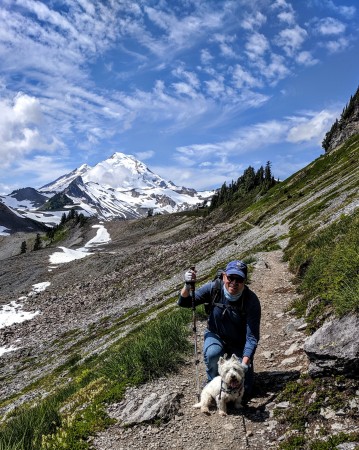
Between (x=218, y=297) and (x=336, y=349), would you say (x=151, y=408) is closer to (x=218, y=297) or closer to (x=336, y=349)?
(x=218, y=297)

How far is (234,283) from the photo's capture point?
7.98 meters

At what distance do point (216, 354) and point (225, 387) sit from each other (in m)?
0.92

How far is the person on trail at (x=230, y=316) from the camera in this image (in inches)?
316

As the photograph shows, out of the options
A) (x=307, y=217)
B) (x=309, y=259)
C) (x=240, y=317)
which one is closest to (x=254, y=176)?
(x=307, y=217)

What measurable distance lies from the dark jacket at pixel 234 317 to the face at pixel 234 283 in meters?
0.32

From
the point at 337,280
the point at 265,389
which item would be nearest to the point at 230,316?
the point at 265,389

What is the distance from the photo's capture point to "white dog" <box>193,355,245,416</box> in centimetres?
729

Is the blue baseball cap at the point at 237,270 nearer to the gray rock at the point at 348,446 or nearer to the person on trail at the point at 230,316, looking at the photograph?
the person on trail at the point at 230,316

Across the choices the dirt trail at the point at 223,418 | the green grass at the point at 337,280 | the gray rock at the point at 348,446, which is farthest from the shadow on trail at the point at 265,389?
the green grass at the point at 337,280

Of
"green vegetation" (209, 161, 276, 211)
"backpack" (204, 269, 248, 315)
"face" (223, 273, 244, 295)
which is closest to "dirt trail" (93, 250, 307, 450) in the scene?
"backpack" (204, 269, 248, 315)

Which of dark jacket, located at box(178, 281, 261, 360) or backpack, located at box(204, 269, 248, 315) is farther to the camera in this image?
backpack, located at box(204, 269, 248, 315)

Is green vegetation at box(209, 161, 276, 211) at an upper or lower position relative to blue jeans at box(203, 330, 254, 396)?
upper

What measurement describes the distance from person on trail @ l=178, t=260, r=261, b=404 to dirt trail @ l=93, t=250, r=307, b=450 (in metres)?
0.77

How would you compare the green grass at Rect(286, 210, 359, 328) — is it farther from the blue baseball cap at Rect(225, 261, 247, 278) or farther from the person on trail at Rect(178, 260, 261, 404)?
the blue baseball cap at Rect(225, 261, 247, 278)
